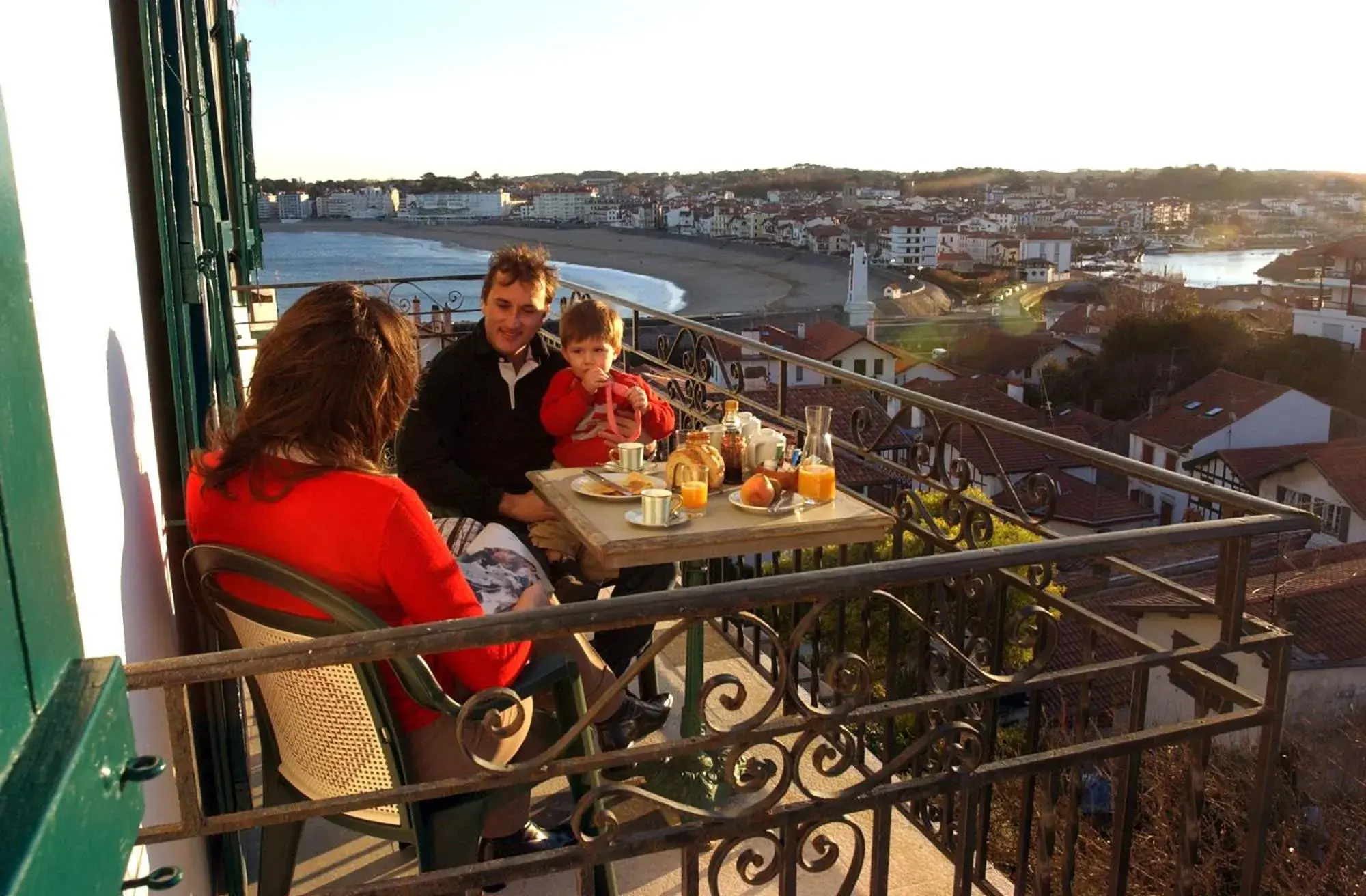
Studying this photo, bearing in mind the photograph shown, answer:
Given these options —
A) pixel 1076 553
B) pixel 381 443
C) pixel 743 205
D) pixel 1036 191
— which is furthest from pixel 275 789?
pixel 1036 191

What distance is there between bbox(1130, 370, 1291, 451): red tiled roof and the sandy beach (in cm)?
2826

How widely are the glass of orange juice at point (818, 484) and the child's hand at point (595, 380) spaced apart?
2.68 feet

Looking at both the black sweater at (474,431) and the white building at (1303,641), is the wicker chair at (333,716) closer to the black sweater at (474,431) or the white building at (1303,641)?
the black sweater at (474,431)

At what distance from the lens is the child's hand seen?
11.2 ft

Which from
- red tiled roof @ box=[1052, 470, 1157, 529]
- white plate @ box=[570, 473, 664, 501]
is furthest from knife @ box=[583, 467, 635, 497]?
red tiled roof @ box=[1052, 470, 1157, 529]

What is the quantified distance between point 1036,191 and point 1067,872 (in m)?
140

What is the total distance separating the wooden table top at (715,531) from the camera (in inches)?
101

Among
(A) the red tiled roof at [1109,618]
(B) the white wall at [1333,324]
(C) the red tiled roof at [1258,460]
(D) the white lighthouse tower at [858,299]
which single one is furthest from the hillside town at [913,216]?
(A) the red tiled roof at [1109,618]

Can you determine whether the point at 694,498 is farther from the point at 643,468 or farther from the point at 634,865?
the point at 634,865

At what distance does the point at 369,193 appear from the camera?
4464 inches

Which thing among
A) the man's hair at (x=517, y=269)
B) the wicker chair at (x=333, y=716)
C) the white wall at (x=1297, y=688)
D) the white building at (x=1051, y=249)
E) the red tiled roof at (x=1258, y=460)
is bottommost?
the white wall at (x=1297, y=688)

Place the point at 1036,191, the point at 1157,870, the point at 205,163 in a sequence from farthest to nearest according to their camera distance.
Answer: the point at 1036,191
the point at 1157,870
the point at 205,163

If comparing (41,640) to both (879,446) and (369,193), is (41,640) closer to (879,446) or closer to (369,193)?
(879,446)

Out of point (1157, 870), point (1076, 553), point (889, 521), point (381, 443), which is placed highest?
point (381, 443)
